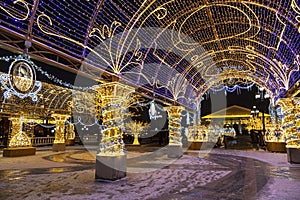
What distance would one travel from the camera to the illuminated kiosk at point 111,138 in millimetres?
5977

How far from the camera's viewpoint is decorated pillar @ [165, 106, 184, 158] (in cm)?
1114

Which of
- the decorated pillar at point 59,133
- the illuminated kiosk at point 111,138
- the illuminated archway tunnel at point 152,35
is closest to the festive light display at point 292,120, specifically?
the illuminated archway tunnel at point 152,35

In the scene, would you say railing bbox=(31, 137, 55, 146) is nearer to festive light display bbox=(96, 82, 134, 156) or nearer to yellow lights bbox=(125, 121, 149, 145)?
yellow lights bbox=(125, 121, 149, 145)

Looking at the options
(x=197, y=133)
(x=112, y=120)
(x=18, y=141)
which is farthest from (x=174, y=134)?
(x=18, y=141)

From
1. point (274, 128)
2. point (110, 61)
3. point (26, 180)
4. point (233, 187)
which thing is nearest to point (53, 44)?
point (110, 61)

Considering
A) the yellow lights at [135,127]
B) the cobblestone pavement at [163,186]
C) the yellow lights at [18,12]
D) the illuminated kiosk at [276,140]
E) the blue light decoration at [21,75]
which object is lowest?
the cobblestone pavement at [163,186]

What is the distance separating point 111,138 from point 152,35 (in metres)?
3.81

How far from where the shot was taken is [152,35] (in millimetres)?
7328

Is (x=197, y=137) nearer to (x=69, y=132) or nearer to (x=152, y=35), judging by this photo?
(x=152, y=35)

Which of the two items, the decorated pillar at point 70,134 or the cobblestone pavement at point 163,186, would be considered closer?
the cobblestone pavement at point 163,186

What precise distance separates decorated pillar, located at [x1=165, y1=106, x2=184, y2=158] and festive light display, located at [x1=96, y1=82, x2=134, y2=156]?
5166mm

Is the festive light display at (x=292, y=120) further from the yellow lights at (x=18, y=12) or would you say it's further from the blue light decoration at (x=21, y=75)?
the yellow lights at (x=18, y=12)

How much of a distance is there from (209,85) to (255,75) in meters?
2.84

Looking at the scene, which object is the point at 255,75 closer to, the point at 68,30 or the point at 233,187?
the point at 233,187
